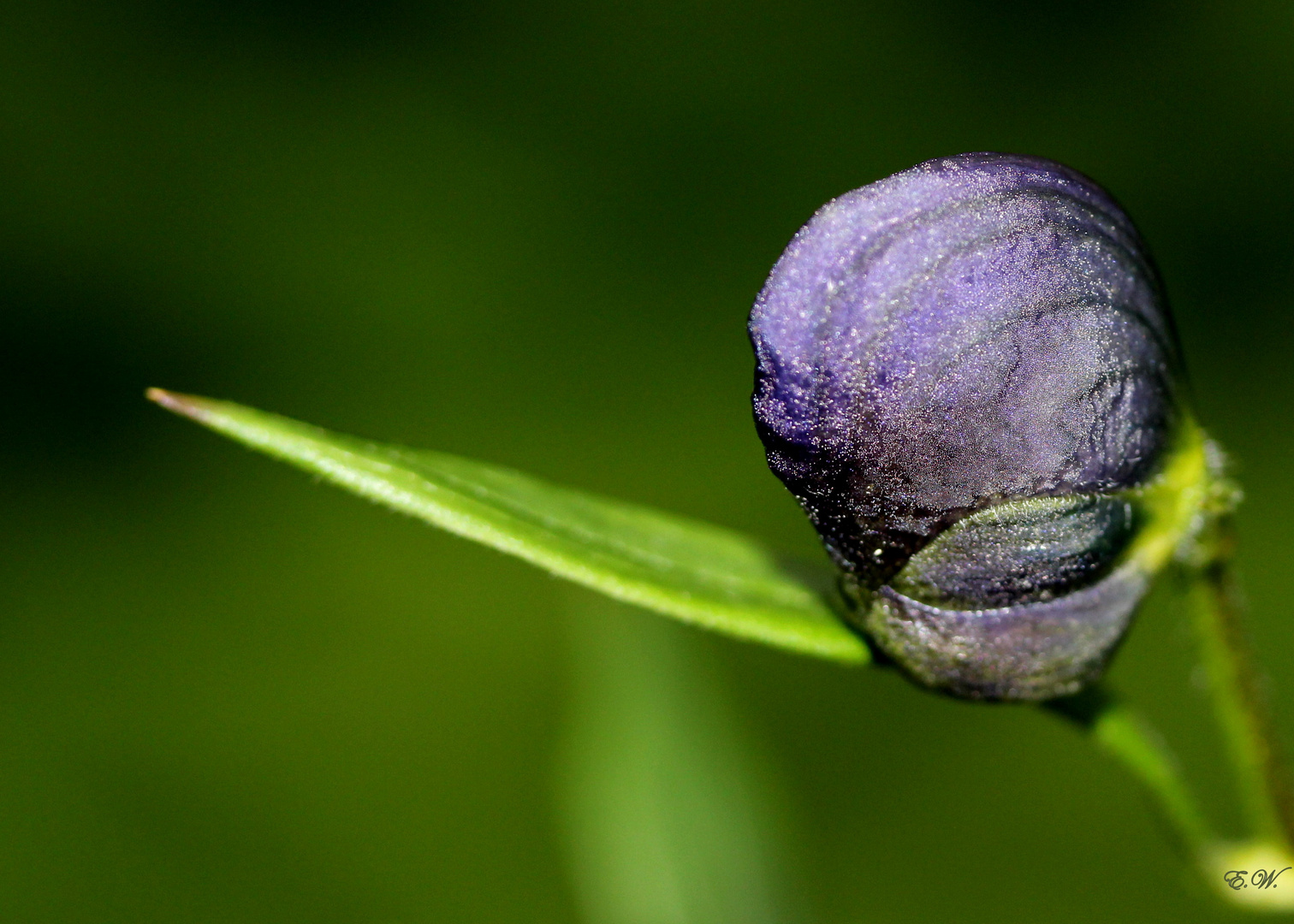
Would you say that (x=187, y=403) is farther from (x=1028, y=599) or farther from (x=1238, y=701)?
(x=1238, y=701)

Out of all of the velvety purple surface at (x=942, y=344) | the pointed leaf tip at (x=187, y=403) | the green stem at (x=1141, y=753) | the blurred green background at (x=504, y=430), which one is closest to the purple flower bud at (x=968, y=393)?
the velvety purple surface at (x=942, y=344)

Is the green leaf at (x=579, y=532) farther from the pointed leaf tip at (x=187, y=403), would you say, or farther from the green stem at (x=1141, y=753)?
the green stem at (x=1141, y=753)

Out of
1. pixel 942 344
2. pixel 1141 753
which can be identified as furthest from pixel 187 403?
pixel 1141 753

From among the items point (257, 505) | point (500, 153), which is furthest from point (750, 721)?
point (500, 153)

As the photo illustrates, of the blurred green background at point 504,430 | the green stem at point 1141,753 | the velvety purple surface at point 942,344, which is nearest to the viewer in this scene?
the velvety purple surface at point 942,344

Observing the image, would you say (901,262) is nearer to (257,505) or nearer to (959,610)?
(959,610)

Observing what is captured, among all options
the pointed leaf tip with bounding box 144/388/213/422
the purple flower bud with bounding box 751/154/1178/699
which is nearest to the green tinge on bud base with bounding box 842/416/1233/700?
the purple flower bud with bounding box 751/154/1178/699

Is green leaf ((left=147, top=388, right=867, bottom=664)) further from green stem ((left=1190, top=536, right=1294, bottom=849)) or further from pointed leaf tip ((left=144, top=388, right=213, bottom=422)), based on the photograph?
green stem ((left=1190, top=536, right=1294, bottom=849))
